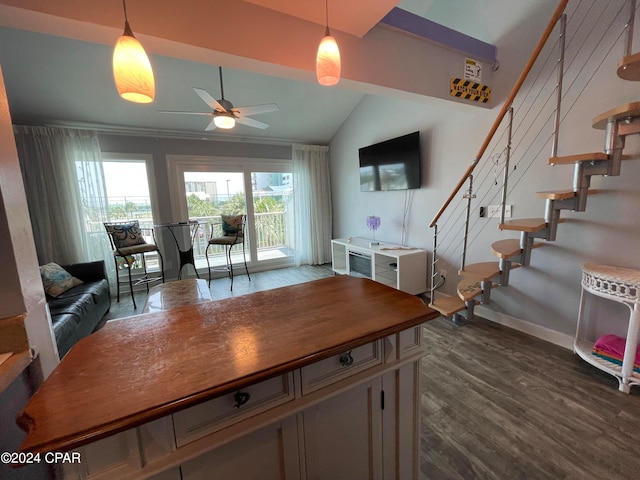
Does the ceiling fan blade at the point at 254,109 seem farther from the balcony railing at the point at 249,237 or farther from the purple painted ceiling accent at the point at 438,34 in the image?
the balcony railing at the point at 249,237

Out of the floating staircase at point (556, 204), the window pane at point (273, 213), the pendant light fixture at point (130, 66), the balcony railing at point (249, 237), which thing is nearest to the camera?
the pendant light fixture at point (130, 66)

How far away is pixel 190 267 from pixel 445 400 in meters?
4.08

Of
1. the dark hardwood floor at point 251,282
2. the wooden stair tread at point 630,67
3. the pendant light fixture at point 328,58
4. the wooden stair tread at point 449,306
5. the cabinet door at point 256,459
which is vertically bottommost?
the dark hardwood floor at point 251,282

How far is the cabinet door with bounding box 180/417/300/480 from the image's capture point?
711mm

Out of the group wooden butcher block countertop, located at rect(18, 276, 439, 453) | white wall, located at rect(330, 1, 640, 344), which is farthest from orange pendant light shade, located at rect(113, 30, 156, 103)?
white wall, located at rect(330, 1, 640, 344)

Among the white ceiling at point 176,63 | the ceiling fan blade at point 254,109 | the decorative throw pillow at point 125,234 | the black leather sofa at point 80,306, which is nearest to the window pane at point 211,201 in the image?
the white ceiling at point 176,63

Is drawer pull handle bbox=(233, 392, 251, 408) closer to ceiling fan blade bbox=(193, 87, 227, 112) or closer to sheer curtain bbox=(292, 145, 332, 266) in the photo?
ceiling fan blade bbox=(193, 87, 227, 112)

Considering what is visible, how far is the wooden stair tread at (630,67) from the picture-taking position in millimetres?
1274

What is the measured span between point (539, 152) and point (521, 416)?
2.07 meters

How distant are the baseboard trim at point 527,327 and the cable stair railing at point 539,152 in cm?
19

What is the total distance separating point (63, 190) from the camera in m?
3.38

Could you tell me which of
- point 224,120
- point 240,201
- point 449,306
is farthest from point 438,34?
point 240,201

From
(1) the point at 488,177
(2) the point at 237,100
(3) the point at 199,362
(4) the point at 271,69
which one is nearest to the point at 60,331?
(3) the point at 199,362

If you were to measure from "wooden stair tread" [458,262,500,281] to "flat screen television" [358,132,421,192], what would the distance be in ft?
4.43
